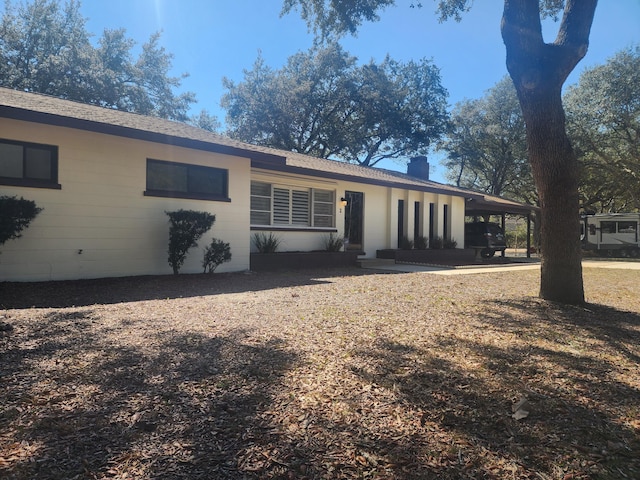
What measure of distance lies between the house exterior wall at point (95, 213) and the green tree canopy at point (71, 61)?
15.0 m

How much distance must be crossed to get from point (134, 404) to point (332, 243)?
1068 centimetres

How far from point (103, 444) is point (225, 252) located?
7.21 meters

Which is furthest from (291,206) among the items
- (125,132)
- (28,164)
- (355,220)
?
(28,164)

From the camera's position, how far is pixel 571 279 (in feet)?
19.8

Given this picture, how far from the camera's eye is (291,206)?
1278 cm

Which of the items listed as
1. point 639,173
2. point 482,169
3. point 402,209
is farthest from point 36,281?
point 482,169

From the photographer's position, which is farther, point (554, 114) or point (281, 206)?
point (281, 206)

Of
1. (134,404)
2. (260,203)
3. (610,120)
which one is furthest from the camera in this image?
(610,120)

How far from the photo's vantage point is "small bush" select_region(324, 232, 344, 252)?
1313 centimetres

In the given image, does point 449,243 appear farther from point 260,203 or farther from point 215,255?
point 215,255

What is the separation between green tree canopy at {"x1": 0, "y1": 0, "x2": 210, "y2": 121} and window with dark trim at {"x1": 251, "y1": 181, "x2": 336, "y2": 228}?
1409 cm

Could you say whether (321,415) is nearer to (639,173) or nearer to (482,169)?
(639,173)

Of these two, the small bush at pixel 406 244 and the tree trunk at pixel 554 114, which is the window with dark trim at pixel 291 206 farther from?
the tree trunk at pixel 554 114

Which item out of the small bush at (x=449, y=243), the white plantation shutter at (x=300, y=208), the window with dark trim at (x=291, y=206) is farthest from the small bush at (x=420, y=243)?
the white plantation shutter at (x=300, y=208)
